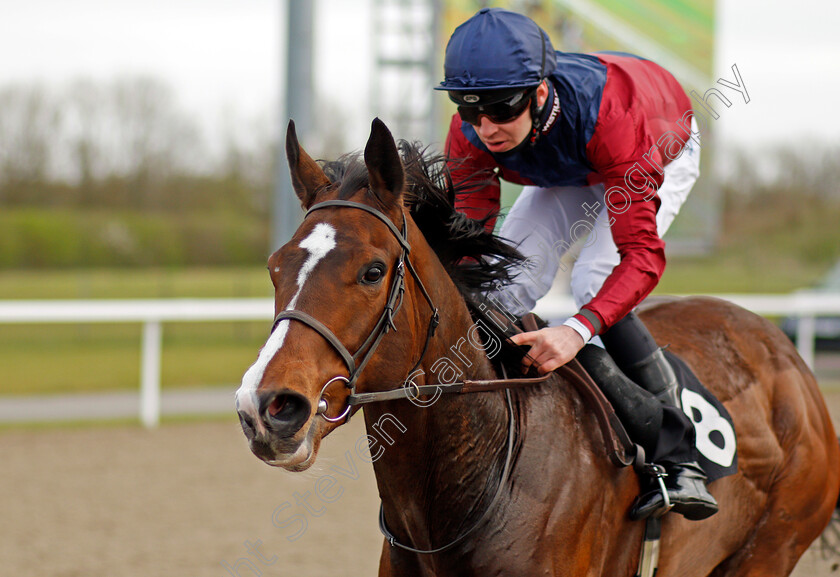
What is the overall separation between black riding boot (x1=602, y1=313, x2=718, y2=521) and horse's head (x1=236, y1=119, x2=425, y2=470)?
0.90 m

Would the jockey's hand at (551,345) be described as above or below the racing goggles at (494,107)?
below

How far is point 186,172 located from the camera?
20.6 m

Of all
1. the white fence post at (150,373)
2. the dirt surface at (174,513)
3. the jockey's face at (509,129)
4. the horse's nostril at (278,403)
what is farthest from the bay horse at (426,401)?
the white fence post at (150,373)

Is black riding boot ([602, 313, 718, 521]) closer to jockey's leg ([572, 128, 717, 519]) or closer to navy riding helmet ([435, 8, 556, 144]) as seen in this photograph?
jockey's leg ([572, 128, 717, 519])

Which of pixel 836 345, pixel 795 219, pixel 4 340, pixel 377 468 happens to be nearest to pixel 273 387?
pixel 377 468

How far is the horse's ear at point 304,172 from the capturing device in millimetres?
2133

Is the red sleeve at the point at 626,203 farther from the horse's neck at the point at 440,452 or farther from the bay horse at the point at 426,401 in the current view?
the horse's neck at the point at 440,452

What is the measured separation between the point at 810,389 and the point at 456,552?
5.90 feet

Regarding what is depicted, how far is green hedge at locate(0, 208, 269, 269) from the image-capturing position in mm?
18844

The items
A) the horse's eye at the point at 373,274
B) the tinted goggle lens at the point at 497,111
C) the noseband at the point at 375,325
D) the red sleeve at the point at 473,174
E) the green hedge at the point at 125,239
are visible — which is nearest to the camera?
the noseband at the point at 375,325

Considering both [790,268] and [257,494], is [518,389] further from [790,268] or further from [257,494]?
[790,268]

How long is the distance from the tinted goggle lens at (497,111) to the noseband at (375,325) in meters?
0.47

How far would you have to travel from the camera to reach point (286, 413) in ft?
5.49

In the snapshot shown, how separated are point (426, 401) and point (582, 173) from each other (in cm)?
95
